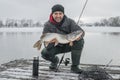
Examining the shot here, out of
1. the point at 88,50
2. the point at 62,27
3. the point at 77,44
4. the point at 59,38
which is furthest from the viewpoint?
the point at 88,50

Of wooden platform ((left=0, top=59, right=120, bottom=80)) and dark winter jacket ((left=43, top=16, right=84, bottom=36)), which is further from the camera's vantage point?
dark winter jacket ((left=43, top=16, right=84, bottom=36))

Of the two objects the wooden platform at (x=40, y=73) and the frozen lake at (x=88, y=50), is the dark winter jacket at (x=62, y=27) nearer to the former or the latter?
the wooden platform at (x=40, y=73)

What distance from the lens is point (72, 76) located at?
14.1ft

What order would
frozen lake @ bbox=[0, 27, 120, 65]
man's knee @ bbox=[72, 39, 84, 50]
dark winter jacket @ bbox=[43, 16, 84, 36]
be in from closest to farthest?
man's knee @ bbox=[72, 39, 84, 50]
dark winter jacket @ bbox=[43, 16, 84, 36]
frozen lake @ bbox=[0, 27, 120, 65]

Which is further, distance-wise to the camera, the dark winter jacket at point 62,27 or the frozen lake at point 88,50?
the frozen lake at point 88,50

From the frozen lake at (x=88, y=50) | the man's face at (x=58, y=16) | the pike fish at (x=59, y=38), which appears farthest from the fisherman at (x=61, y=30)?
the frozen lake at (x=88, y=50)

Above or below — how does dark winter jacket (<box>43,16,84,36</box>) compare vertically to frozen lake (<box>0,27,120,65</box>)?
above

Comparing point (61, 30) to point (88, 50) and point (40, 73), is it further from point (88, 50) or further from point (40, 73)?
point (88, 50)

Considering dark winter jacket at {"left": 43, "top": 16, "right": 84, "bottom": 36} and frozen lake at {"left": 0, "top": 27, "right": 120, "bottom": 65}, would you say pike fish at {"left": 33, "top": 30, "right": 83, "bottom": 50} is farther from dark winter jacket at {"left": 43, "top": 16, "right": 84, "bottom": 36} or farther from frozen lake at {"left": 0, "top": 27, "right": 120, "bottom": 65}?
frozen lake at {"left": 0, "top": 27, "right": 120, "bottom": 65}

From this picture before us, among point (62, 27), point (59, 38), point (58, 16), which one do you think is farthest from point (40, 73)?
point (58, 16)

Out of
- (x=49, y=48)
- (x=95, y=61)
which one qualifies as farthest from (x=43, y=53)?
(x=95, y=61)

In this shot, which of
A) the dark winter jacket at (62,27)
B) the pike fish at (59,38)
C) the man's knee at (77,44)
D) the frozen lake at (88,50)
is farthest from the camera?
the frozen lake at (88,50)

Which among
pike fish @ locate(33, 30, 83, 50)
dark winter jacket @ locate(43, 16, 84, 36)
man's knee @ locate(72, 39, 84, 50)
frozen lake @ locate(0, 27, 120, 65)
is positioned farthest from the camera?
frozen lake @ locate(0, 27, 120, 65)

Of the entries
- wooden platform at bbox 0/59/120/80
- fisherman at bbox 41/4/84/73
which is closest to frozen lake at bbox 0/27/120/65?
wooden platform at bbox 0/59/120/80
